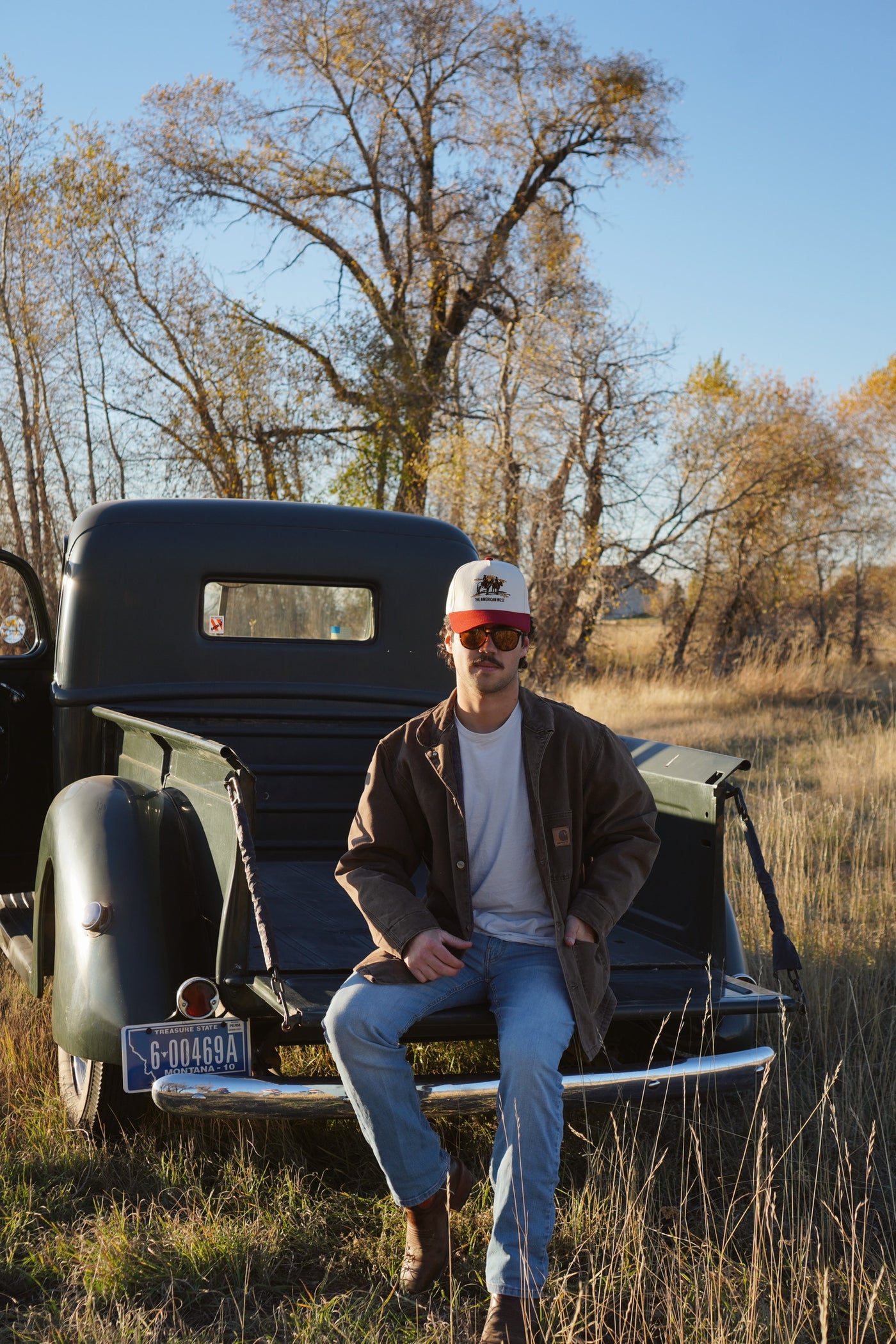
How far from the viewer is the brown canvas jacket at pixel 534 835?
271cm

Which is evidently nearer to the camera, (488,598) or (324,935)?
(488,598)

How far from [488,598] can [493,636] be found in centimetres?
9

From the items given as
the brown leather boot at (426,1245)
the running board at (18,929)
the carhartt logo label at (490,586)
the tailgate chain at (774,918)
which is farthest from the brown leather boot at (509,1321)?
the running board at (18,929)

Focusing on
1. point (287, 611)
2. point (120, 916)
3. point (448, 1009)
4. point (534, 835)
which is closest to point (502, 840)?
point (534, 835)

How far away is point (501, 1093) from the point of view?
8.26 feet

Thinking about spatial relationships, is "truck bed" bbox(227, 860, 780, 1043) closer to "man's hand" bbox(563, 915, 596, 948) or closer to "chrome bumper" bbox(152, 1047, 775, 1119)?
"chrome bumper" bbox(152, 1047, 775, 1119)

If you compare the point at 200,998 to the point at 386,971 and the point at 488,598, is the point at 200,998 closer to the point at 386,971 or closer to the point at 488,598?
the point at 386,971

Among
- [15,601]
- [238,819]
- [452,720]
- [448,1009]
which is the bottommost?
[448,1009]

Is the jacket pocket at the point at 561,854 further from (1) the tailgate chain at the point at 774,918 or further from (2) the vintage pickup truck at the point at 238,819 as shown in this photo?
(1) the tailgate chain at the point at 774,918

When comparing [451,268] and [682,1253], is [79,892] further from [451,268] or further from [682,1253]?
[451,268]

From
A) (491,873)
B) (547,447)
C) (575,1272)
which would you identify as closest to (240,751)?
(491,873)

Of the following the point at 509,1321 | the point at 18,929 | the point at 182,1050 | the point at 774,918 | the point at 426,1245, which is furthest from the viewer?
the point at 18,929

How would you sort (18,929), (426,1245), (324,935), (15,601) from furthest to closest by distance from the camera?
(15,601)
(18,929)
(324,935)
(426,1245)

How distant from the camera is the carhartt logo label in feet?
9.25
